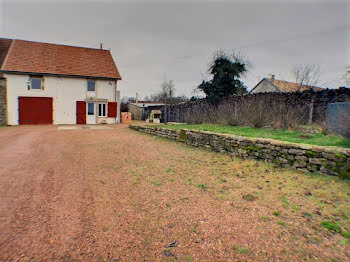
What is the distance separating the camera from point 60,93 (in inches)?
790

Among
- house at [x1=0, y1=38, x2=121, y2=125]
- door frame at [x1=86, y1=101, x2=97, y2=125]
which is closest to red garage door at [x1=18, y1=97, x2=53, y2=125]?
house at [x1=0, y1=38, x2=121, y2=125]

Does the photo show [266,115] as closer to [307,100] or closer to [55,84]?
[307,100]

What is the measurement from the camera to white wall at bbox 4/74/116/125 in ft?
60.2

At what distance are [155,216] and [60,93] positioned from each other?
21.2 metres

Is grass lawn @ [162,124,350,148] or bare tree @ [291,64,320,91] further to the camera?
bare tree @ [291,64,320,91]

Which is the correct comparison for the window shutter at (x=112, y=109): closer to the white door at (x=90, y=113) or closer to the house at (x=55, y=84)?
the house at (x=55, y=84)

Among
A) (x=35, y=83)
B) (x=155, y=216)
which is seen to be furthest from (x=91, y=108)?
(x=155, y=216)

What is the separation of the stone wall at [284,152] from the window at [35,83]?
18.8 meters

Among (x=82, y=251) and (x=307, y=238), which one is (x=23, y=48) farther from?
(x=307, y=238)

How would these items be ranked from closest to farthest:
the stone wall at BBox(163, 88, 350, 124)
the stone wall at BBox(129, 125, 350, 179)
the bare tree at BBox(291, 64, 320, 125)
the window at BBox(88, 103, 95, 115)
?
the stone wall at BBox(129, 125, 350, 179), the stone wall at BBox(163, 88, 350, 124), the bare tree at BBox(291, 64, 320, 125), the window at BBox(88, 103, 95, 115)

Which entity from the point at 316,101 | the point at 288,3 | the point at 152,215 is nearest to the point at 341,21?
the point at 288,3

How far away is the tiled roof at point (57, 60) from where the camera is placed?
748 inches

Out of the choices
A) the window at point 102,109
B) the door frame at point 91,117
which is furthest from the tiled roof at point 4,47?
the window at point 102,109

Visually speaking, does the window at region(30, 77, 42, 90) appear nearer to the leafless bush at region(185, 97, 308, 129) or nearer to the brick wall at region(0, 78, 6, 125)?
the brick wall at region(0, 78, 6, 125)
